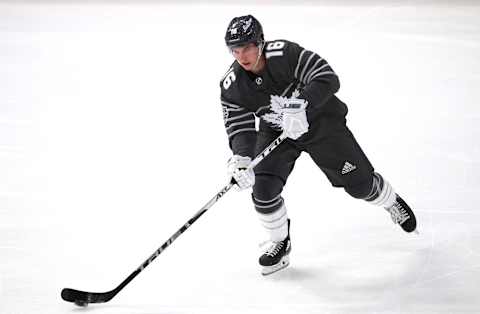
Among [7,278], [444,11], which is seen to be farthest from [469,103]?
[7,278]

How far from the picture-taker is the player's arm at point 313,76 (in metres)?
2.99

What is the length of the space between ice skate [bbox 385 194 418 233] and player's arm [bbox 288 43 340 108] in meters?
0.69

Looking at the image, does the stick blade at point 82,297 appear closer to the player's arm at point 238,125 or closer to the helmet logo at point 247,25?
the player's arm at point 238,125

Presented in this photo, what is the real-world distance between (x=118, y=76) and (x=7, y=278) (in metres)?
3.17

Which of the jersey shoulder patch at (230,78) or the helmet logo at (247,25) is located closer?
the helmet logo at (247,25)

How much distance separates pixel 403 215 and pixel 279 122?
0.75 m

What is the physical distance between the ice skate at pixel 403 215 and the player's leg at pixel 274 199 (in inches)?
20.5

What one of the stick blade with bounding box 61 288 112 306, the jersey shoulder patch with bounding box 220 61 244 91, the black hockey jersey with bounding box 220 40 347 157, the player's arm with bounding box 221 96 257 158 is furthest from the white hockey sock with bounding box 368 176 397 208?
the stick blade with bounding box 61 288 112 306

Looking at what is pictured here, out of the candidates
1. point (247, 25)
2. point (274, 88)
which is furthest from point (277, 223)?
point (247, 25)

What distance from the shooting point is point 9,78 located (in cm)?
605

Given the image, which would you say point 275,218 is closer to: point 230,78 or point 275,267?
point 275,267

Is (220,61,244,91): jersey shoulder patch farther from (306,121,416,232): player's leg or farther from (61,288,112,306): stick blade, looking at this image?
(61,288,112,306): stick blade

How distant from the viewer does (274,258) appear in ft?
10.5

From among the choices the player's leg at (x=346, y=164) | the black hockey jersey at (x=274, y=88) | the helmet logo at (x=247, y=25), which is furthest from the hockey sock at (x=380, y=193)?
the helmet logo at (x=247, y=25)
